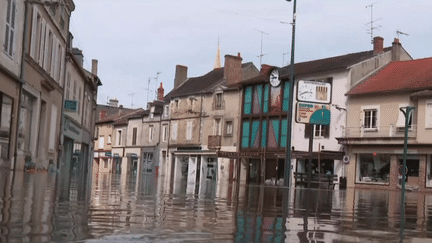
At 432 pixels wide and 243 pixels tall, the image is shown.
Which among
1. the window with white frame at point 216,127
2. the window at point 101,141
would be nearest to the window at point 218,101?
the window with white frame at point 216,127

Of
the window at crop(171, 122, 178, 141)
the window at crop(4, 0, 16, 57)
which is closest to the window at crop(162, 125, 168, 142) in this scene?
the window at crop(171, 122, 178, 141)

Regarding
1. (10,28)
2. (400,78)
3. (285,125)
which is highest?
(400,78)

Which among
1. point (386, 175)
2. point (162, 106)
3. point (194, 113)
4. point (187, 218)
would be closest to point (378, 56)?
point (386, 175)

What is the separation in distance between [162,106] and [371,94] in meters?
29.1

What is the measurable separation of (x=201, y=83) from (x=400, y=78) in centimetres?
2374

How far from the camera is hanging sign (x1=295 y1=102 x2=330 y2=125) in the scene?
100 ft

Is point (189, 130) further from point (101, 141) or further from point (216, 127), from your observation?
point (101, 141)

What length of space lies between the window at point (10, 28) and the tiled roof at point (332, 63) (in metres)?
26.2

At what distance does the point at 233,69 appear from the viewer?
56312 mm

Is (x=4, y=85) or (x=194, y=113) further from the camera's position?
(x=194, y=113)

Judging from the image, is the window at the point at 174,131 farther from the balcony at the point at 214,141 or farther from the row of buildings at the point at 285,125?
the balcony at the point at 214,141

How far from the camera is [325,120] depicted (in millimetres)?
32156

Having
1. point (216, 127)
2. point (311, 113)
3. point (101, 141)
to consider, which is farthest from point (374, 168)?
point (101, 141)

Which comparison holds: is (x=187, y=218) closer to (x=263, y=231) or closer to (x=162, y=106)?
(x=263, y=231)
